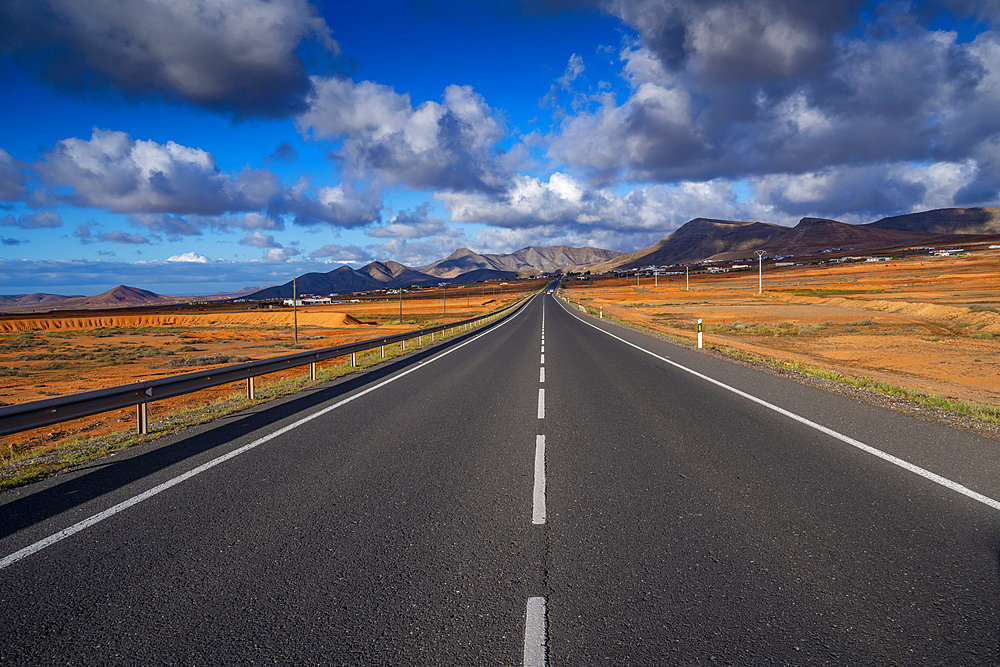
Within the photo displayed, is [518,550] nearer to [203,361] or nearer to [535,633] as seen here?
[535,633]

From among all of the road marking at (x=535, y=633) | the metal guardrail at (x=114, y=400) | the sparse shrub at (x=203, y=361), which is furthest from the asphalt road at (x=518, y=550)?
the sparse shrub at (x=203, y=361)

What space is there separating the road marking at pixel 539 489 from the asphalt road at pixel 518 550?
0.04m

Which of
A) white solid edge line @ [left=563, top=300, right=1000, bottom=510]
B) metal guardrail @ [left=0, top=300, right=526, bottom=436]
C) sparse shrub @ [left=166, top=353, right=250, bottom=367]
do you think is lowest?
sparse shrub @ [left=166, top=353, right=250, bottom=367]

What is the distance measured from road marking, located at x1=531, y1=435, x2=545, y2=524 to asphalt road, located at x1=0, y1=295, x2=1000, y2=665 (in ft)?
0.12

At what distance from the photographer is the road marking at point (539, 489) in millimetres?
4420

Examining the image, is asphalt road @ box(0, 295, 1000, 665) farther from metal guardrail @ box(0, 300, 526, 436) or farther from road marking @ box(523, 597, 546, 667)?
metal guardrail @ box(0, 300, 526, 436)

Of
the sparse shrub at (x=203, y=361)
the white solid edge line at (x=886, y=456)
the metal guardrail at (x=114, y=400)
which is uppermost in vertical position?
the metal guardrail at (x=114, y=400)

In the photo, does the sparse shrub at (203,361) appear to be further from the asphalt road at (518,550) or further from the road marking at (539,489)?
the road marking at (539,489)

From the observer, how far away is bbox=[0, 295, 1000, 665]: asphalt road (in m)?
2.76

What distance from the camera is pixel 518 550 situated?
380 centimetres

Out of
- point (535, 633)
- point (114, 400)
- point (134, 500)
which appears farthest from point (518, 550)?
point (114, 400)

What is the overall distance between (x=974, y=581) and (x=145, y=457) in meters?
8.16

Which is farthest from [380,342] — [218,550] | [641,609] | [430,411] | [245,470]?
[641,609]

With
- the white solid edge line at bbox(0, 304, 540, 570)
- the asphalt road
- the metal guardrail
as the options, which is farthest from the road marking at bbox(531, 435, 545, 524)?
the metal guardrail
